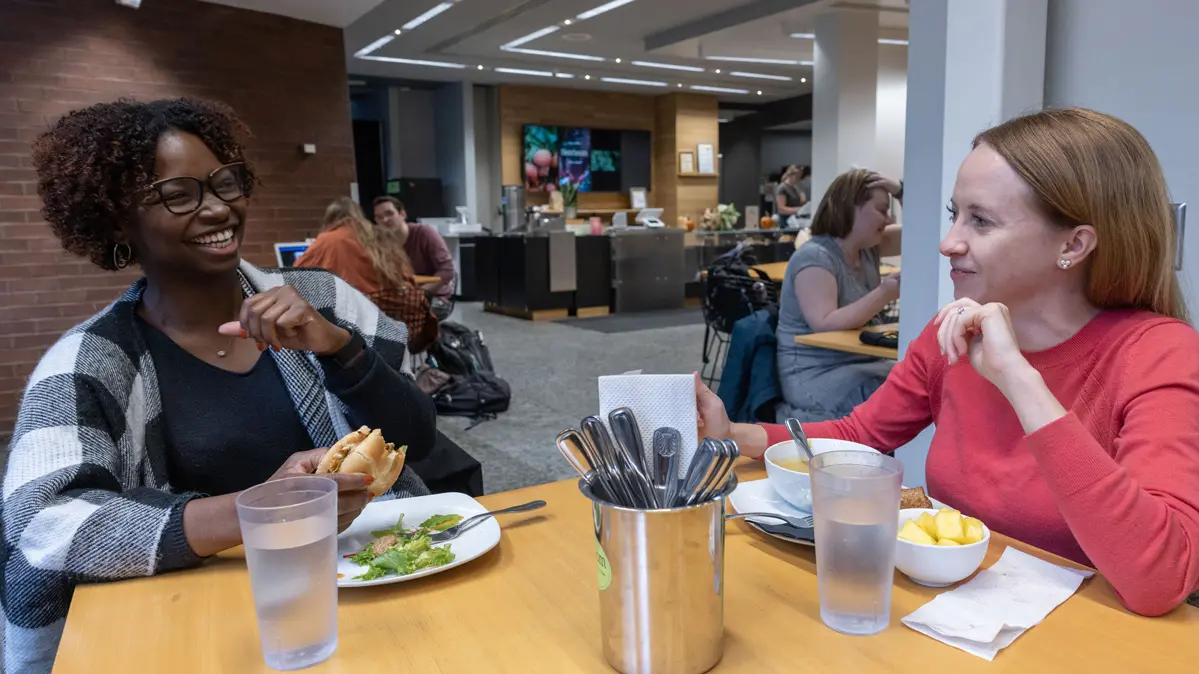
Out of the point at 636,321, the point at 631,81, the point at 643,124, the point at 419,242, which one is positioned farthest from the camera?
the point at 643,124

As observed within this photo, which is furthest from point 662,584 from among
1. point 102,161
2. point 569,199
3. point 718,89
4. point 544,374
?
point 718,89

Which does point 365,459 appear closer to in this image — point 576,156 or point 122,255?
point 122,255

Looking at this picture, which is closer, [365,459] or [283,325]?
[365,459]

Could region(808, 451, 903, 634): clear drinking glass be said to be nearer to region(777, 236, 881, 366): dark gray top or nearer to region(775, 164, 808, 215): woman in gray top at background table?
region(777, 236, 881, 366): dark gray top

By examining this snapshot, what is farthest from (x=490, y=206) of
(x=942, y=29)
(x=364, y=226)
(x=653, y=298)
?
(x=942, y=29)

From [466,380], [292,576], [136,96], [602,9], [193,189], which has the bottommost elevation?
[466,380]

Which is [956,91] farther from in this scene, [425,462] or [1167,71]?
[425,462]

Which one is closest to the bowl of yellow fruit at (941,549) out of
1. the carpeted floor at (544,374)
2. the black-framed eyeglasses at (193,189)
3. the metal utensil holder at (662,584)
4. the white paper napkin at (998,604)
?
the white paper napkin at (998,604)

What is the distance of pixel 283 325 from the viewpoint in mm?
1219

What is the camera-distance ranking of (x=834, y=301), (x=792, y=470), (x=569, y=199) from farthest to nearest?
(x=569, y=199) → (x=834, y=301) → (x=792, y=470)

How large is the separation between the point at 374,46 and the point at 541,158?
124 inches

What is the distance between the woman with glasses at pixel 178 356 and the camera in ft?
3.47

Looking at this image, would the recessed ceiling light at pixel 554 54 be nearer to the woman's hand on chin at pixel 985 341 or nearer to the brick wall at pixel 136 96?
the brick wall at pixel 136 96

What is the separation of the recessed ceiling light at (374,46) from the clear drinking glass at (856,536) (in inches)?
347
